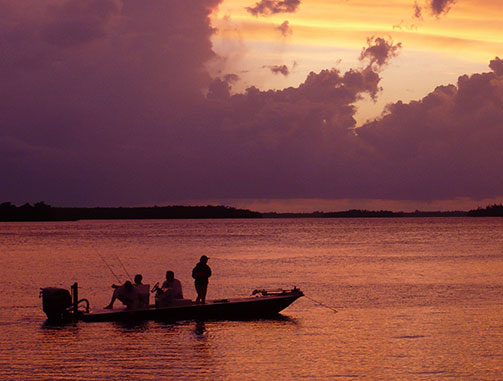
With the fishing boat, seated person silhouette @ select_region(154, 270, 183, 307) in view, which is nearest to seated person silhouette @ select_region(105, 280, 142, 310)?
the fishing boat

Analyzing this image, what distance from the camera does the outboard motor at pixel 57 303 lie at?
A: 96.2 feet

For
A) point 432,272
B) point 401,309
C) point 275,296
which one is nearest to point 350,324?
point 275,296

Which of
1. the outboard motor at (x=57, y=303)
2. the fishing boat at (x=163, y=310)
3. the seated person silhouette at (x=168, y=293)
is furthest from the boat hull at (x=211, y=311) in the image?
the outboard motor at (x=57, y=303)

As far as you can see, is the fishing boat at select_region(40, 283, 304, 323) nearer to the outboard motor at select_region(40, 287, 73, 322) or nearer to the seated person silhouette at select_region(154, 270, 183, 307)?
the outboard motor at select_region(40, 287, 73, 322)

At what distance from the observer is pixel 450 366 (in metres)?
21.9

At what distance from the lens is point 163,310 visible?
28.9 meters

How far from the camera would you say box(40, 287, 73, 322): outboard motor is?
29.3 m

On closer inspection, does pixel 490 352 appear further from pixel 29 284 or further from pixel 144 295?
pixel 29 284

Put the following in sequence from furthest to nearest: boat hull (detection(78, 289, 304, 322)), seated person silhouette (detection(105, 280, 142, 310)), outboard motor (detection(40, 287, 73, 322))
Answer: outboard motor (detection(40, 287, 73, 322))
seated person silhouette (detection(105, 280, 142, 310))
boat hull (detection(78, 289, 304, 322))

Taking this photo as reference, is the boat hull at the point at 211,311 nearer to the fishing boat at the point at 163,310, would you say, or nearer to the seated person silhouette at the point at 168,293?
the fishing boat at the point at 163,310

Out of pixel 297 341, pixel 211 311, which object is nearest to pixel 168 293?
pixel 211 311

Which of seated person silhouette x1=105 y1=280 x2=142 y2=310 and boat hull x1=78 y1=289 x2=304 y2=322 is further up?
seated person silhouette x1=105 y1=280 x2=142 y2=310

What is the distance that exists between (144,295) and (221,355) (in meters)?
6.47

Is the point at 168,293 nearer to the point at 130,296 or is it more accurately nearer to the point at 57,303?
the point at 130,296
